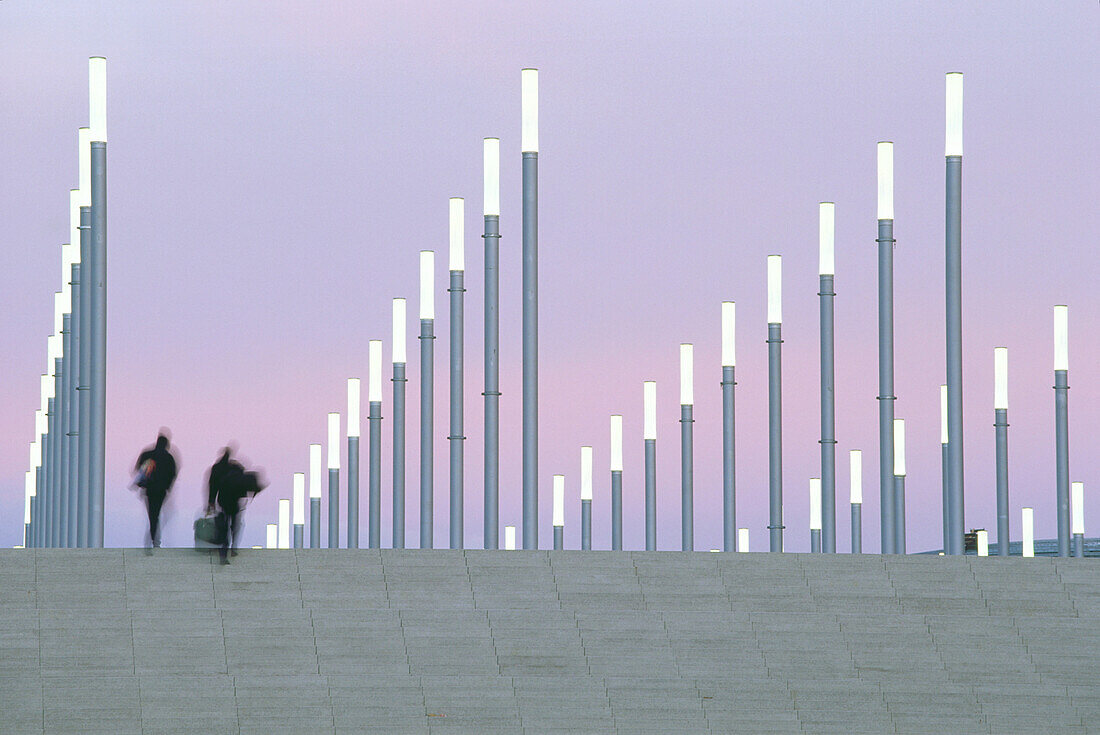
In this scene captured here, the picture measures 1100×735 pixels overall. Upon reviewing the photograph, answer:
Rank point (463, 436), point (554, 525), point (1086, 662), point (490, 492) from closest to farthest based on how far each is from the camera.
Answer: point (1086, 662)
point (490, 492)
point (463, 436)
point (554, 525)

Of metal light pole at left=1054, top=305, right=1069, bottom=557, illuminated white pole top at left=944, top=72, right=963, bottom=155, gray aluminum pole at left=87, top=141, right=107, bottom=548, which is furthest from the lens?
metal light pole at left=1054, top=305, right=1069, bottom=557

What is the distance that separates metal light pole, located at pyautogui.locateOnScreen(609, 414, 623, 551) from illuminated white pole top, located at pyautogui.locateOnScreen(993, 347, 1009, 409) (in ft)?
36.6

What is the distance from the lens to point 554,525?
187ft

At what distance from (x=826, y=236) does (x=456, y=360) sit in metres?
7.27

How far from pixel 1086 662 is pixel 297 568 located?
8994 mm

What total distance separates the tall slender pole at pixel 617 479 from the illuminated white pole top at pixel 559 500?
249 centimetres

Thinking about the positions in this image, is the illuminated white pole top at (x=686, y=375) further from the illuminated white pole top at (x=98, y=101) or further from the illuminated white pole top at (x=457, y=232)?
the illuminated white pole top at (x=98, y=101)

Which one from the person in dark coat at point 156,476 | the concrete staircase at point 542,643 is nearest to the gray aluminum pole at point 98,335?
the person in dark coat at point 156,476

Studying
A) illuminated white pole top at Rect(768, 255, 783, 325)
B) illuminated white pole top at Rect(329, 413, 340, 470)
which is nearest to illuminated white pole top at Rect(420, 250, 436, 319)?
illuminated white pole top at Rect(768, 255, 783, 325)

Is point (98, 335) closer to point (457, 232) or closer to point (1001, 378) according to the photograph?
point (457, 232)

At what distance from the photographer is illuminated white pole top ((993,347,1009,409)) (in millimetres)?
44688

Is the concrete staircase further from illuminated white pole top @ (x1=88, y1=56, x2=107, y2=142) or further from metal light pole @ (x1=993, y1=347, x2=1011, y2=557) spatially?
metal light pole @ (x1=993, y1=347, x2=1011, y2=557)

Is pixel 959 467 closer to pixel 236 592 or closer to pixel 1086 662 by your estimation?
pixel 1086 662

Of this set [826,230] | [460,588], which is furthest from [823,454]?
[460,588]
